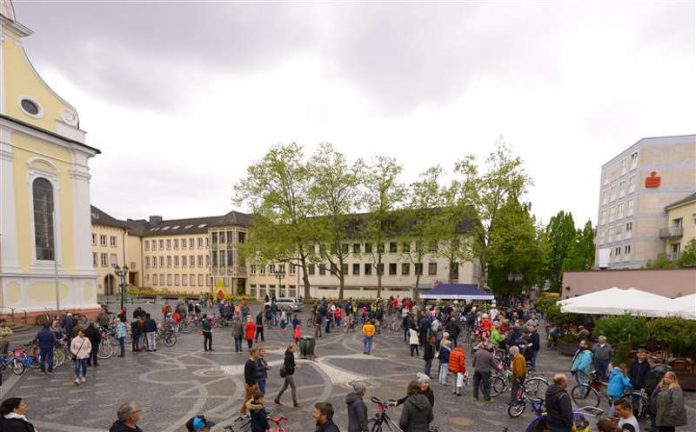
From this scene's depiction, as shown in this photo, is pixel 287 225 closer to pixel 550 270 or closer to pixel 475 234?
pixel 475 234

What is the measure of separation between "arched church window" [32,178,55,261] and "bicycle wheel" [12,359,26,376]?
1685cm

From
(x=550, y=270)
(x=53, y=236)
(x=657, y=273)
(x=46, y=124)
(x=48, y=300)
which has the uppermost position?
(x=46, y=124)

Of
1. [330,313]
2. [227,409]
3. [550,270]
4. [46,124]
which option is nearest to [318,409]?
[227,409]

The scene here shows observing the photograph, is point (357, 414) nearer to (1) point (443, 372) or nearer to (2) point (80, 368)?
(1) point (443, 372)

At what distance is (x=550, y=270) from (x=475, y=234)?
38.2 metres

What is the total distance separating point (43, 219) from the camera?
1122 inches

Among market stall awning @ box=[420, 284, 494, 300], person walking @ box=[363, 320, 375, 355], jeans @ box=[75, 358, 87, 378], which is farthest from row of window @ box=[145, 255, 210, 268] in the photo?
jeans @ box=[75, 358, 87, 378]

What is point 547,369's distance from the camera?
15594 mm

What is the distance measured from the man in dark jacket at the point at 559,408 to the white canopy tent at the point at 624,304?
10606mm

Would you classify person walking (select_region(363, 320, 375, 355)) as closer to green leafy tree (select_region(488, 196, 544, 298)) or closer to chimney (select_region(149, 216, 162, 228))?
green leafy tree (select_region(488, 196, 544, 298))

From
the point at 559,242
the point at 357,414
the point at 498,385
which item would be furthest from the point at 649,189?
the point at 357,414

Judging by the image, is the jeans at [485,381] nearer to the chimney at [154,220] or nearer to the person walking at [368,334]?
the person walking at [368,334]

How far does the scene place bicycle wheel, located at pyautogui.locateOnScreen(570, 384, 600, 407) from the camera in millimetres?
11422

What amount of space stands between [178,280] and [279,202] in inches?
1701
